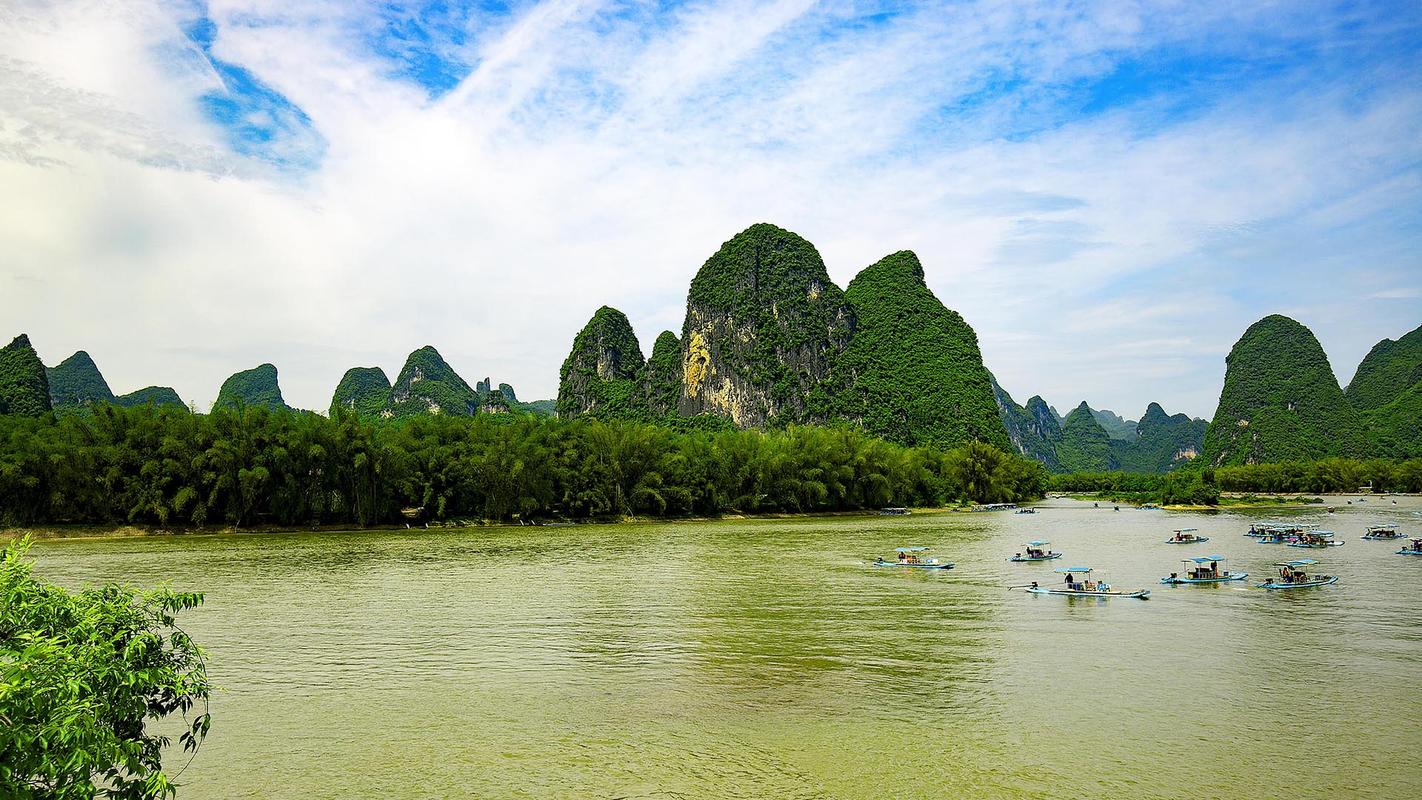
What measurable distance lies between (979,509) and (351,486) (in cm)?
4724

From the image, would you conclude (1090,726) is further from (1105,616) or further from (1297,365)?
(1297,365)

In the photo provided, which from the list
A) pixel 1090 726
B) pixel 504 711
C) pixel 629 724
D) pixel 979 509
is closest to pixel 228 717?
pixel 504 711

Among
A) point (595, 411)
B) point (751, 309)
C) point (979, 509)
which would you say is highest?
point (751, 309)

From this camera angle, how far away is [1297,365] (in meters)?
109

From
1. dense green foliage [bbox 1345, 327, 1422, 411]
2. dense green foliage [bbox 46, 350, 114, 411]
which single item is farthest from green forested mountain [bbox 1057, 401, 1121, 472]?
dense green foliage [bbox 46, 350, 114, 411]

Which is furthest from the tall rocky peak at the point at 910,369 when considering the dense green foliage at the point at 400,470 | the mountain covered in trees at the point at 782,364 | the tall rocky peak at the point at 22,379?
the tall rocky peak at the point at 22,379

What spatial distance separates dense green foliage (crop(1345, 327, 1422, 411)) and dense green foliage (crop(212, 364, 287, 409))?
16071cm

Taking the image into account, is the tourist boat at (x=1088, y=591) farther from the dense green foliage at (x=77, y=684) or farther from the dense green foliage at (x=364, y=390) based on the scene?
the dense green foliage at (x=364, y=390)

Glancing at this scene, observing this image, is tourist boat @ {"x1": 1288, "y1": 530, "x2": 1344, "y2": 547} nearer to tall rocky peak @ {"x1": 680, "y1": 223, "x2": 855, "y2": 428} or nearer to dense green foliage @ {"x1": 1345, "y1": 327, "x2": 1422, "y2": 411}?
tall rocky peak @ {"x1": 680, "y1": 223, "x2": 855, "y2": 428}

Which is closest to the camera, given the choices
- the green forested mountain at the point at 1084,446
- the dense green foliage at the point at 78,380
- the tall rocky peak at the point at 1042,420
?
the dense green foliage at the point at 78,380

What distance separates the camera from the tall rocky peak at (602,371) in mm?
109125

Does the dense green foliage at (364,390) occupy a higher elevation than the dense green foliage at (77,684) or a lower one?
higher

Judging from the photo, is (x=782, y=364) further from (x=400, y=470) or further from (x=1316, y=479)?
(x=400, y=470)

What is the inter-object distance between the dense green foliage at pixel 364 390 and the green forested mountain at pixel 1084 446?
136179 millimetres
